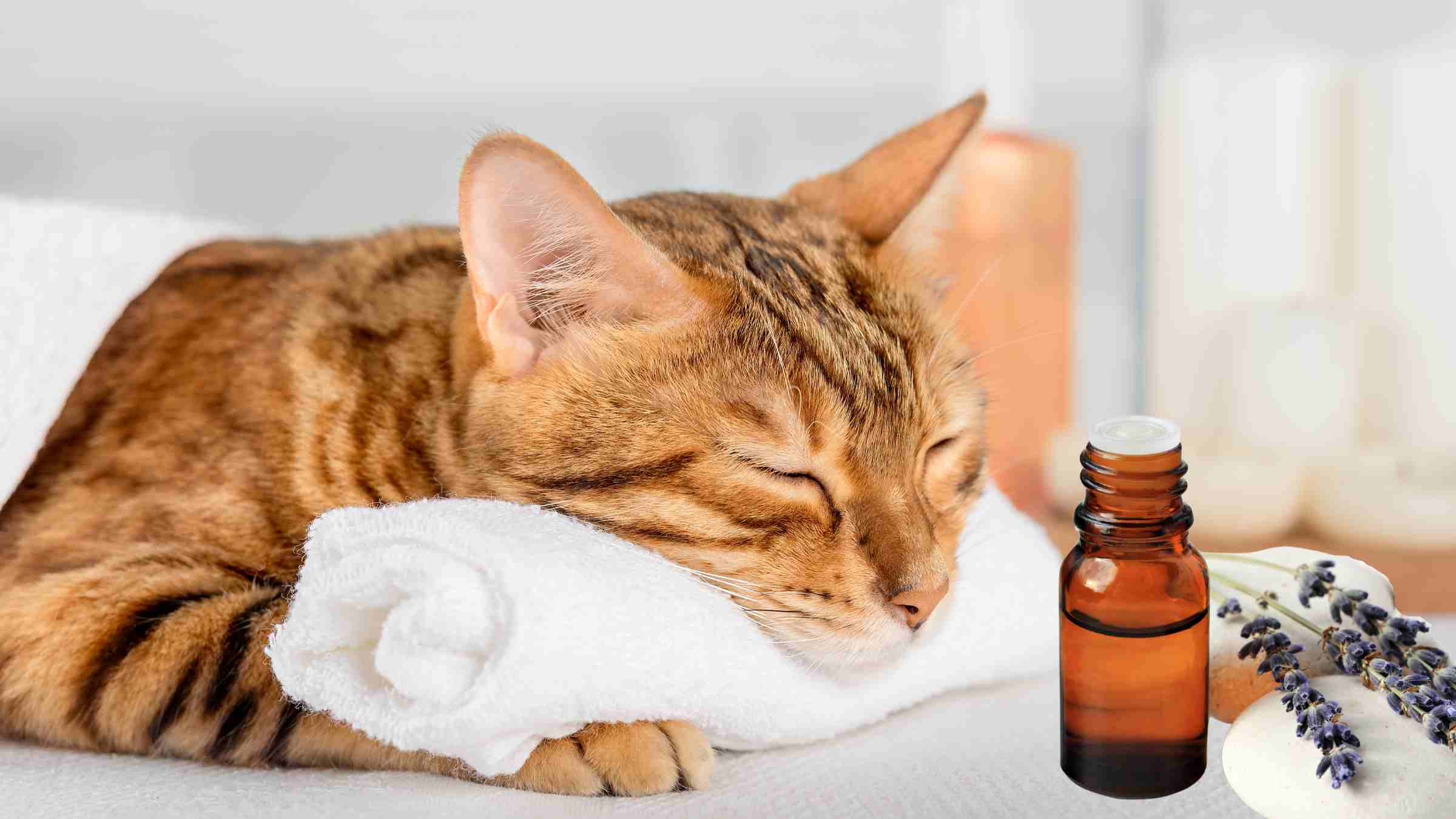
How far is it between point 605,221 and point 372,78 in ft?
5.35

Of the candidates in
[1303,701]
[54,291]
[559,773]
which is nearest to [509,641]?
[559,773]

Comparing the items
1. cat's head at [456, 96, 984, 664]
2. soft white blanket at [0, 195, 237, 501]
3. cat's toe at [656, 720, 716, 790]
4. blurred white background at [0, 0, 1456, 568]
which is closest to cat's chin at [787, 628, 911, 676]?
cat's head at [456, 96, 984, 664]

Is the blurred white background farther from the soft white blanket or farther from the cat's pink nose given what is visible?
the cat's pink nose

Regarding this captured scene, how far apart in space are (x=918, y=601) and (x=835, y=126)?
68.5 inches

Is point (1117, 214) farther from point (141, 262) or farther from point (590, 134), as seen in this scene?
point (141, 262)

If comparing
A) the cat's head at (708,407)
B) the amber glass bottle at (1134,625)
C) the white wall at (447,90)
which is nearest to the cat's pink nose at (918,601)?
the cat's head at (708,407)

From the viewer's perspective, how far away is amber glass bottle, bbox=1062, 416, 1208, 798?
32.1 inches

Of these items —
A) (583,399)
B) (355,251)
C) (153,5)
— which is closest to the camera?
(583,399)

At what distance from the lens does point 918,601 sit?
0.93 m

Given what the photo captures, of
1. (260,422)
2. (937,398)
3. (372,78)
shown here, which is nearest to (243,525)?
(260,422)

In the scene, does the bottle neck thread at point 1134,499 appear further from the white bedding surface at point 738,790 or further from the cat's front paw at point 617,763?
the cat's front paw at point 617,763

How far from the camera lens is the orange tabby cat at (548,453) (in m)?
0.93

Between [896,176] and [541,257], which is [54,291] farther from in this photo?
[896,176]

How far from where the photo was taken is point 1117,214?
9.01 ft
